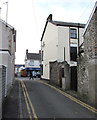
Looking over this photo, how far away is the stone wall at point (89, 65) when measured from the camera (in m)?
11.1

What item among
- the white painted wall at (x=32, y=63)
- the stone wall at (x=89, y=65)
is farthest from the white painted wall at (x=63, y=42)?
the white painted wall at (x=32, y=63)

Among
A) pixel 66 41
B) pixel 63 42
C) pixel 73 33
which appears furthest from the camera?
pixel 73 33

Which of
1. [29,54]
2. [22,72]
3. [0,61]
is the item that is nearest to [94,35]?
[0,61]

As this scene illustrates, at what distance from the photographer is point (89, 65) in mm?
11922

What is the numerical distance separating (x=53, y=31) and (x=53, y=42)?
1.74 meters

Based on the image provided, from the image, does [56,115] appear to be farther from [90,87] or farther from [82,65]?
[82,65]

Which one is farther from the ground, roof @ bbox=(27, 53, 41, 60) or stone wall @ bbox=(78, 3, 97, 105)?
roof @ bbox=(27, 53, 41, 60)

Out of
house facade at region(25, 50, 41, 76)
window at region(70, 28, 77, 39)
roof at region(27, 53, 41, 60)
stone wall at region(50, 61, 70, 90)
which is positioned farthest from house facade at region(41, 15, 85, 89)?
roof at region(27, 53, 41, 60)

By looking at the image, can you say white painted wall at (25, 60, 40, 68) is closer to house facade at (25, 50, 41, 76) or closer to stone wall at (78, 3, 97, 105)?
house facade at (25, 50, 41, 76)

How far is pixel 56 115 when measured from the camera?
8.54 meters

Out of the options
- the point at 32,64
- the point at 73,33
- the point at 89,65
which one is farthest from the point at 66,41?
the point at 32,64

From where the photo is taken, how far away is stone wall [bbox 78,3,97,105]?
11.1m

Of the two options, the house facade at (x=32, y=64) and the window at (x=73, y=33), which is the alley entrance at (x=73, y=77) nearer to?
the window at (x=73, y=33)

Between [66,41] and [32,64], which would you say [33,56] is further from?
[66,41]
